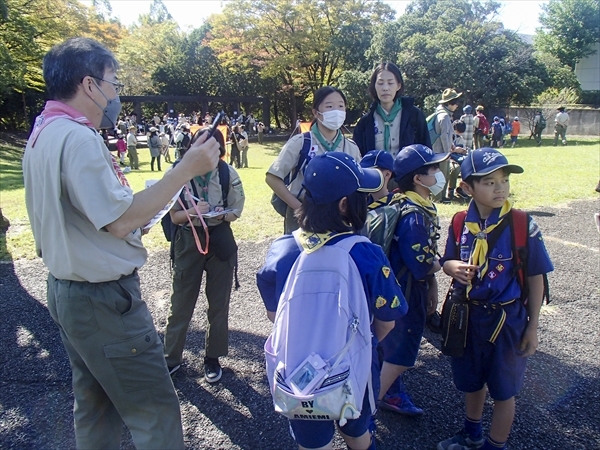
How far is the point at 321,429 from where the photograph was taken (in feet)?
6.20

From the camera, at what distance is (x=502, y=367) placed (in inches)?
92.9

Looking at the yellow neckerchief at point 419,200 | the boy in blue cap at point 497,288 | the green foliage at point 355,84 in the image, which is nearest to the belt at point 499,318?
the boy in blue cap at point 497,288

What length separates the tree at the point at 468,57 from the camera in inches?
980

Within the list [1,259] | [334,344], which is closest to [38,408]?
[334,344]

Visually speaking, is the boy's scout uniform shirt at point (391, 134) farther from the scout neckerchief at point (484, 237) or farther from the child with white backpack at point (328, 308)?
the child with white backpack at point (328, 308)

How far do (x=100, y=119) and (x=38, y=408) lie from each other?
217cm

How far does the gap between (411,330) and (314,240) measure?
1.20 meters

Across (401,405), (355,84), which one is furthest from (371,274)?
(355,84)

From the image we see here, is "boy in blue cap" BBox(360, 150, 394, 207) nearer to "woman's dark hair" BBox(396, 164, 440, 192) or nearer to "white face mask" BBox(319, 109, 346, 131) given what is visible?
"woman's dark hair" BBox(396, 164, 440, 192)

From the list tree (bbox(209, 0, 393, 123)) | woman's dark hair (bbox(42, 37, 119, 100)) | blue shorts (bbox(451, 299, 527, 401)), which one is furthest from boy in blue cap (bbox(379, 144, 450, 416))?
tree (bbox(209, 0, 393, 123))

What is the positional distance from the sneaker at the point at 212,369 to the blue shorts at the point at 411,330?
136 centimetres

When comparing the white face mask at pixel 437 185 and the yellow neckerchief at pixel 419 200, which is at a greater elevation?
the white face mask at pixel 437 185

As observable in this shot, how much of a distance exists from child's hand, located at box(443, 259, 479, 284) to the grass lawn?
4.78 m

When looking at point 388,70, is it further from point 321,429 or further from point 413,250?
point 321,429
